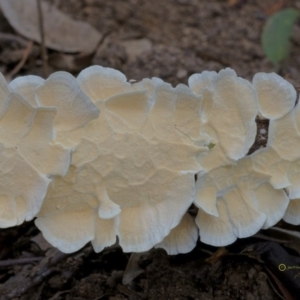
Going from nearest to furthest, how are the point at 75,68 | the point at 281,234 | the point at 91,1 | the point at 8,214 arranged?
the point at 8,214 → the point at 281,234 → the point at 75,68 → the point at 91,1

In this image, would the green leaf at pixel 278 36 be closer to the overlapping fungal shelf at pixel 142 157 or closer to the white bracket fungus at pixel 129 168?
the overlapping fungal shelf at pixel 142 157

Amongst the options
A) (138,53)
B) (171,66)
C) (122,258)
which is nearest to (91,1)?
(138,53)

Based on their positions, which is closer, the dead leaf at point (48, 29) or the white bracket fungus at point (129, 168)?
the white bracket fungus at point (129, 168)

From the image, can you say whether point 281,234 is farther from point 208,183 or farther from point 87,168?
point 87,168

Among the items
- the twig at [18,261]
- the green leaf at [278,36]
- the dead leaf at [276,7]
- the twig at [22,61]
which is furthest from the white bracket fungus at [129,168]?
the dead leaf at [276,7]

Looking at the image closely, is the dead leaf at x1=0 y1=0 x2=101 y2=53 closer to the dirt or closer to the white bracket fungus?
the dirt
